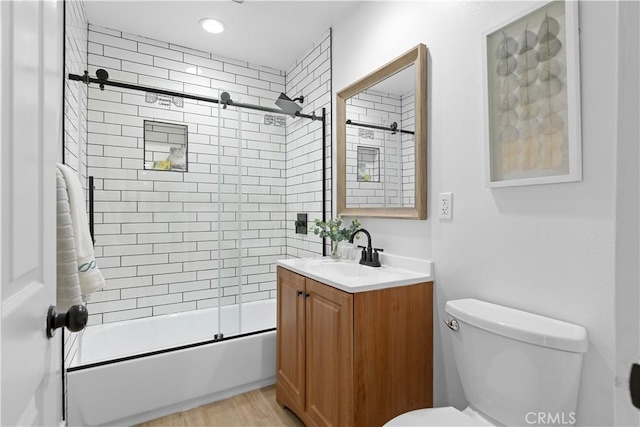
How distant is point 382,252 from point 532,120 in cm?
100

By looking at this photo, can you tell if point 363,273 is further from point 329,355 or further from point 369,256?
point 329,355

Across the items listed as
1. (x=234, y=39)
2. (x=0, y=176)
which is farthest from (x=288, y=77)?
(x=0, y=176)

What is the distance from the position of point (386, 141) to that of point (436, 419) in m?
1.38

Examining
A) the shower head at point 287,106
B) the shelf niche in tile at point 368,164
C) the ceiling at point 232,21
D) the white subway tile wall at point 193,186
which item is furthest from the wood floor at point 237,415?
the ceiling at point 232,21

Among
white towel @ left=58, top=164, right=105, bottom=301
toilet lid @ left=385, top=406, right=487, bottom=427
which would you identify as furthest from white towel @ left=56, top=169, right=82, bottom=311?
toilet lid @ left=385, top=406, right=487, bottom=427

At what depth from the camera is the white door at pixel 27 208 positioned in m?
0.50

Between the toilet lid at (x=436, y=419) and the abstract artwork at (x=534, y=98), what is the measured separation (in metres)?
0.86

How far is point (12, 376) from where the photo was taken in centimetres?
51

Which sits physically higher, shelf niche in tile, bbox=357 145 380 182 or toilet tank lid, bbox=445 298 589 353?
shelf niche in tile, bbox=357 145 380 182

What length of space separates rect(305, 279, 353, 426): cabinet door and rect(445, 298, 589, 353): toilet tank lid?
0.44m

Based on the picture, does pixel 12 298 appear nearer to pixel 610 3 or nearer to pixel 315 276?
pixel 315 276

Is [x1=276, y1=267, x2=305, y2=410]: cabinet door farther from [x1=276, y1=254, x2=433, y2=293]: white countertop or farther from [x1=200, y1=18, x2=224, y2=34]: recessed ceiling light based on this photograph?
[x1=200, y1=18, x2=224, y2=34]: recessed ceiling light

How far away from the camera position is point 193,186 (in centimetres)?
272

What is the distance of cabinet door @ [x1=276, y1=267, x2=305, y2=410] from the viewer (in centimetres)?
172
